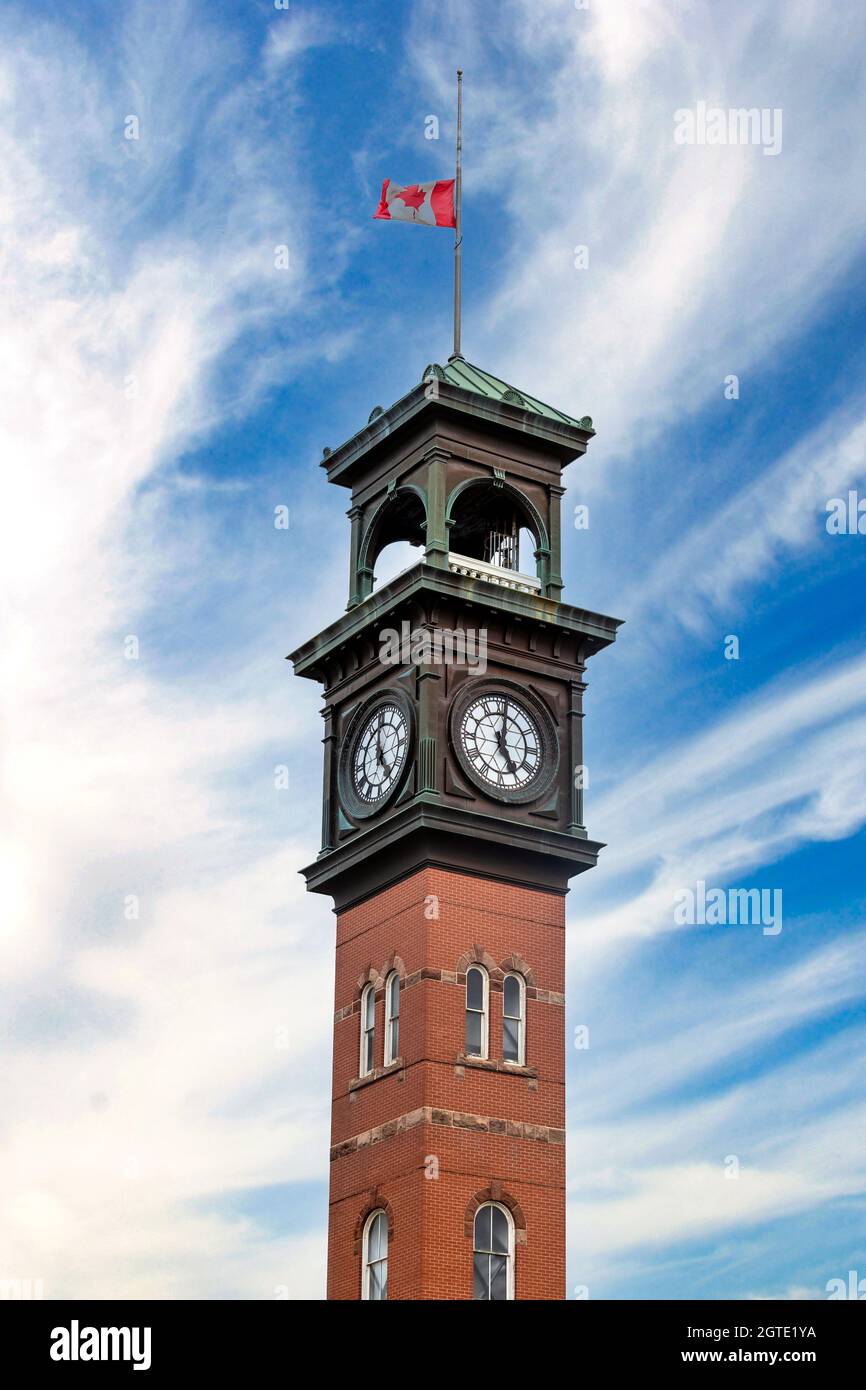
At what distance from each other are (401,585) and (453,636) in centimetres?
179

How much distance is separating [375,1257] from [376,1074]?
4.22 metres

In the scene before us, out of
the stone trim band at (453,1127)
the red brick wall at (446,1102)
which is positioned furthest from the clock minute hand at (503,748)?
the stone trim band at (453,1127)

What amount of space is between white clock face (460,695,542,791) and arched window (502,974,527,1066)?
15.7 feet

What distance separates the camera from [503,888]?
2135 inches

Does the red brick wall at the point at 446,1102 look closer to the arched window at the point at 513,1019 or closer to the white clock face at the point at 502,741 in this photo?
the arched window at the point at 513,1019

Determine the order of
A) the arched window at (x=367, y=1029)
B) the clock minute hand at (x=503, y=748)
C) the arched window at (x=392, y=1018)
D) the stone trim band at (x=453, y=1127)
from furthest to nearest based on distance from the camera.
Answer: the clock minute hand at (x=503, y=748), the arched window at (x=367, y=1029), the arched window at (x=392, y=1018), the stone trim band at (x=453, y=1127)

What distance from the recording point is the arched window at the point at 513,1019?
53.0 meters

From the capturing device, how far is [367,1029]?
54500 mm

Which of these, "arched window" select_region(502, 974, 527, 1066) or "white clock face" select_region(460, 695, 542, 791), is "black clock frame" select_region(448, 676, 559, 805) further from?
"arched window" select_region(502, 974, 527, 1066)

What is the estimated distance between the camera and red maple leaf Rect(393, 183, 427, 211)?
60938 mm

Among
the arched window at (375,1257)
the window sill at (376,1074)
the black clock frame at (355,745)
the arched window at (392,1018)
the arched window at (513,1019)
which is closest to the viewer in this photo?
the arched window at (375,1257)

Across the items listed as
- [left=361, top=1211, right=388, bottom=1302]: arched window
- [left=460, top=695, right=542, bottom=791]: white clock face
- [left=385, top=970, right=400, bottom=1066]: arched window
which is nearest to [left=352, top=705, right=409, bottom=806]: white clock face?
[left=460, top=695, right=542, bottom=791]: white clock face

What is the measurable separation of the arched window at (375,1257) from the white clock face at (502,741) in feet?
35.1
